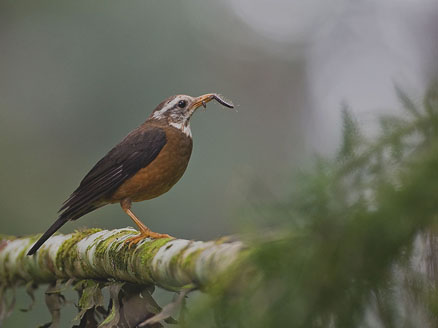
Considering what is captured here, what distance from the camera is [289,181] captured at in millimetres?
1344

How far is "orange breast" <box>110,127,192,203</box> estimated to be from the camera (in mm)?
4457

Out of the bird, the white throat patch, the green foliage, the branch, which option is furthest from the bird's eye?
A: the green foliage

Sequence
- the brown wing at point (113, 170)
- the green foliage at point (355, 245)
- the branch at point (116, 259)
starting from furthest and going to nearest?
the brown wing at point (113, 170)
the branch at point (116, 259)
the green foliage at point (355, 245)

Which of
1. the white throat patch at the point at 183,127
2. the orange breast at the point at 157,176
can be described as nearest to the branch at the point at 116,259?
the orange breast at the point at 157,176

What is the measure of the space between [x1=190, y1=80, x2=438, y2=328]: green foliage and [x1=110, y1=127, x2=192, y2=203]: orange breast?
3.13 metres

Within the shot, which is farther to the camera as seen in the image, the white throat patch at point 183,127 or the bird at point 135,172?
the white throat patch at point 183,127

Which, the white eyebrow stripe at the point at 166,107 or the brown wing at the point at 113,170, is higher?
the white eyebrow stripe at the point at 166,107

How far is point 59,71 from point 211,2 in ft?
29.3

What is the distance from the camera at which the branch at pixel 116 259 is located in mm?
1954

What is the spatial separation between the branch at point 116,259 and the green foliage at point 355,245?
0.33 meters

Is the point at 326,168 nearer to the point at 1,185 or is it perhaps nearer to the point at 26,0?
the point at 1,185

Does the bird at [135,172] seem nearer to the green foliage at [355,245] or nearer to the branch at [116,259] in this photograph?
the branch at [116,259]

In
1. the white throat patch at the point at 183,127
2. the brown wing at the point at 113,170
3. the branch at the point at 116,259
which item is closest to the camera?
the branch at the point at 116,259

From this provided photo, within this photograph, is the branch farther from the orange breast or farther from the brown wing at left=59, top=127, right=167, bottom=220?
the orange breast
